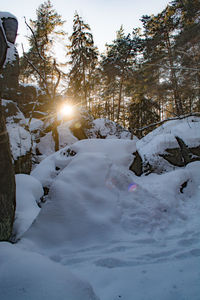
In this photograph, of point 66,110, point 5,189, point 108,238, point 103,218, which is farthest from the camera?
point 66,110

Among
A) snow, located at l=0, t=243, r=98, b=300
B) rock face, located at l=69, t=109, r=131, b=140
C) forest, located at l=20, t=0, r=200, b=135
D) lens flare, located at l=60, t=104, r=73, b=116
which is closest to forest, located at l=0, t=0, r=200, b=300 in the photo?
snow, located at l=0, t=243, r=98, b=300

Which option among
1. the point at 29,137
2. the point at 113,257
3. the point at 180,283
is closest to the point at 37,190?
the point at 113,257

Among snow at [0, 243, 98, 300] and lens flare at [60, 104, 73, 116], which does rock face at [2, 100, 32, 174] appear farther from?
snow at [0, 243, 98, 300]

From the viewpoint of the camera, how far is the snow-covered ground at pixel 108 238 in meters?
1.58

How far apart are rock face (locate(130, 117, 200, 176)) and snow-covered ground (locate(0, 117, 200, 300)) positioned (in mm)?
274

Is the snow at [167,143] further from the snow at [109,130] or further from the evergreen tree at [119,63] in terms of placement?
the evergreen tree at [119,63]

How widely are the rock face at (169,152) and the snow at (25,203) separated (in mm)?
3039

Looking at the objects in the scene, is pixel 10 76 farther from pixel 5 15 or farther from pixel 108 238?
pixel 108 238

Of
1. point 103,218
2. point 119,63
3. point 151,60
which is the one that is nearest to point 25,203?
point 103,218

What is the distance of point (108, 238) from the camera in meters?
2.85

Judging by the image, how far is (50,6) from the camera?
13430 millimetres

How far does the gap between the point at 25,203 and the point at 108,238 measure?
201cm

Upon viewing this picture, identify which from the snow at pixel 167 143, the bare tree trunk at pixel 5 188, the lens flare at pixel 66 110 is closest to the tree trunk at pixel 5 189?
the bare tree trunk at pixel 5 188

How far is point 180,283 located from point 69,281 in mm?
1229
